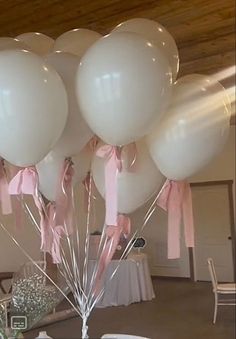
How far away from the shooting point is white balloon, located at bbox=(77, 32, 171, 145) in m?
1.63

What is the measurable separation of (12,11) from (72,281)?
6.63 ft

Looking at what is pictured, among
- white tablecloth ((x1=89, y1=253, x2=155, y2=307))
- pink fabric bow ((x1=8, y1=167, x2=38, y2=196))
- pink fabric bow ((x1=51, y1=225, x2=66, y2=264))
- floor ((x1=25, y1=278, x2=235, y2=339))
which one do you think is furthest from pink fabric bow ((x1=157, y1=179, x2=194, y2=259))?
white tablecloth ((x1=89, y1=253, x2=155, y2=307))

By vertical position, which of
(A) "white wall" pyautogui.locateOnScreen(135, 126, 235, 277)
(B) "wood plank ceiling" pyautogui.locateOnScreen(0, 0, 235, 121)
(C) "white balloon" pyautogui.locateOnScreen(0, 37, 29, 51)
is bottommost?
(A) "white wall" pyautogui.locateOnScreen(135, 126, 235, 277)

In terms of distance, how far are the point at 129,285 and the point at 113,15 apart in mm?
4317

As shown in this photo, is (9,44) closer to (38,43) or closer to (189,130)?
(38,43)

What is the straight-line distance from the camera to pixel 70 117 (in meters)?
1.87

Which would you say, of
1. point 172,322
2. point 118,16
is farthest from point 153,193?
Answer: point 172,322

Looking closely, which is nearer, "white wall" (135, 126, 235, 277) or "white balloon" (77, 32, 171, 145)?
"white balloon" (77, 32, 171, 145)

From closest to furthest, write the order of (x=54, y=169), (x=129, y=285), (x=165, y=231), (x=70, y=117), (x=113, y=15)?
(x=70, y=117)
(x=54, y=169)
(x=113, y=15)
(x=129, y=285)
(x=165, y=231)

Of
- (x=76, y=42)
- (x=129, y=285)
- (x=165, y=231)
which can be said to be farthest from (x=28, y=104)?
(x=165, y=231)

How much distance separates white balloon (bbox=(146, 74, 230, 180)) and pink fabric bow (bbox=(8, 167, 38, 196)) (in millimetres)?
480

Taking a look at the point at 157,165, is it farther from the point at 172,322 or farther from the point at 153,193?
the point at 172,322

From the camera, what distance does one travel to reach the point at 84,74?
66.3 inches

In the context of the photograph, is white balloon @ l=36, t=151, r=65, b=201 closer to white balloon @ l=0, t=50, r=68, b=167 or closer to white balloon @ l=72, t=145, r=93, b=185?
white balloon @ l=72, t=145, r=93, b=185
